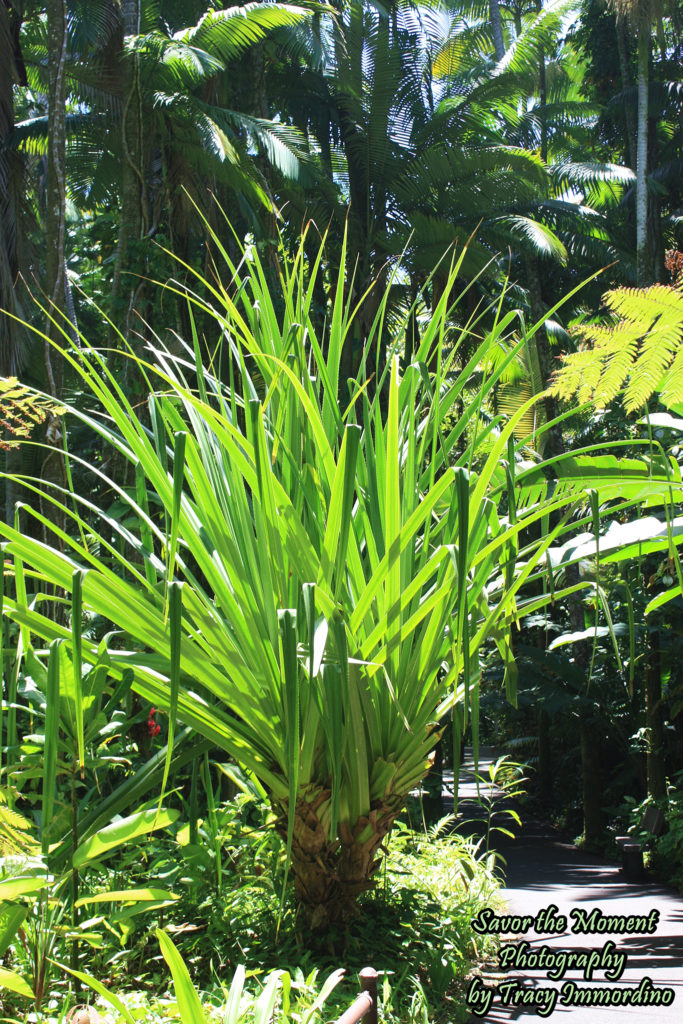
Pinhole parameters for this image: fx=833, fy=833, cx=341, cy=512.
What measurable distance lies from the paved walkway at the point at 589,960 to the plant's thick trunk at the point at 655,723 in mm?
1350

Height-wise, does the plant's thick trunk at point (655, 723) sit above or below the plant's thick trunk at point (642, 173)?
below

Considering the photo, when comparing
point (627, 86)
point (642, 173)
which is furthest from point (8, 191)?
point (627, 86)

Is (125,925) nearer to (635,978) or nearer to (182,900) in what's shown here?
(182,900)

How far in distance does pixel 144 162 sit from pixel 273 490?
4623 millimetres

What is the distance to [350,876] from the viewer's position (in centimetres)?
281

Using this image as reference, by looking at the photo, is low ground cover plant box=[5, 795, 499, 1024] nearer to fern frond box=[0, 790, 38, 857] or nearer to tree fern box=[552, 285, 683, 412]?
fern frond box=[0, 790, 38, 857]

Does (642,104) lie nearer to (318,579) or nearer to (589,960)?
(589,960)

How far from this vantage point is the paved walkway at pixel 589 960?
3117 millimetres

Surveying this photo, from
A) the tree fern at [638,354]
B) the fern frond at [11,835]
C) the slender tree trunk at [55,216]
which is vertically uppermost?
the slender tree trunk at [55,216]

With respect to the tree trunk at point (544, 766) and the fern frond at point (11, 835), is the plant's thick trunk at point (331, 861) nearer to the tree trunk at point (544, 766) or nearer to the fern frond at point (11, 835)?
the fern frond at point (11, 835)

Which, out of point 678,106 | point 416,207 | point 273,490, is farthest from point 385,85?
point 273,490

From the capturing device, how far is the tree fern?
3410mm

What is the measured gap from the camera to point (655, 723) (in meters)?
7.66

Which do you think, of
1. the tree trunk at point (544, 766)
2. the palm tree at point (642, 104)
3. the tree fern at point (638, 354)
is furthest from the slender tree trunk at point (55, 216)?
the tree trunk at point (544, 766)
